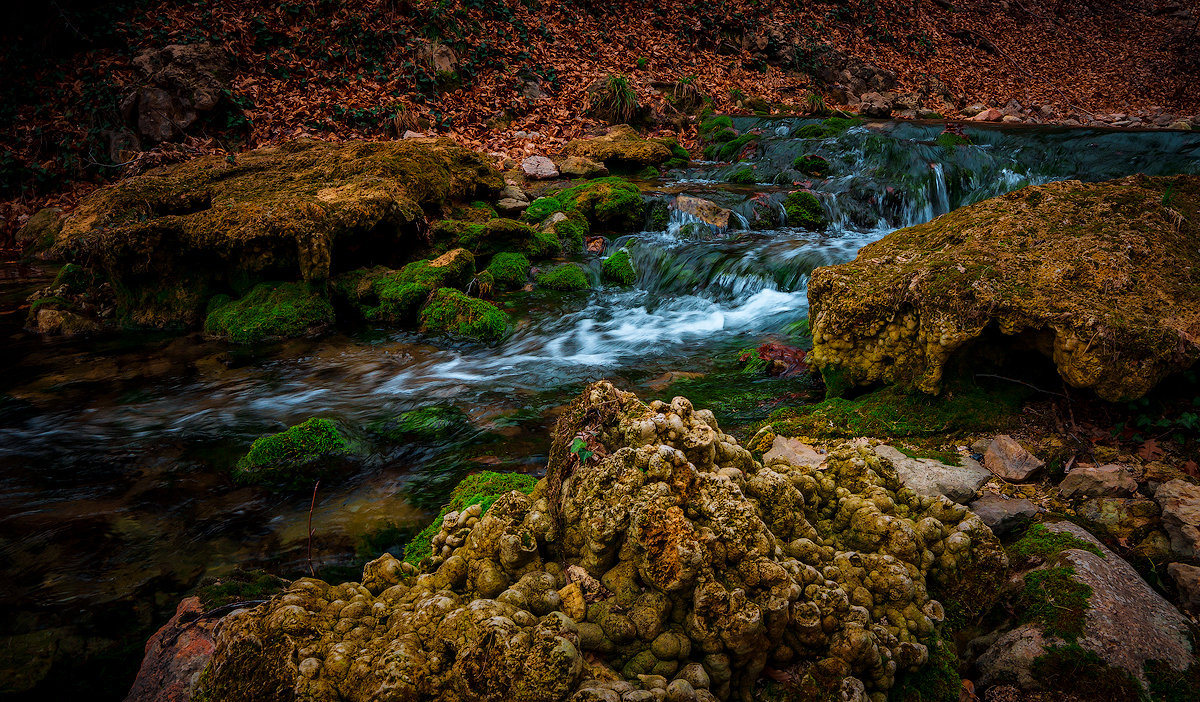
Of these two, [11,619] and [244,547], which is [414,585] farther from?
[11,619]

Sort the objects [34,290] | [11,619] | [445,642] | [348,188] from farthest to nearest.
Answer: [34,290]
[348,188]
[11,619]
[445,642]

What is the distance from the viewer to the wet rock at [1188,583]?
7.44ft

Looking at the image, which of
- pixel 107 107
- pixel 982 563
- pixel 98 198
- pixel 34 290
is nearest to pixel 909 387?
pixel 982 563

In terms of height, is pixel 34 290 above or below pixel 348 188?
below

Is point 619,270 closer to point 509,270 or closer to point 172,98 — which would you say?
point 509,270

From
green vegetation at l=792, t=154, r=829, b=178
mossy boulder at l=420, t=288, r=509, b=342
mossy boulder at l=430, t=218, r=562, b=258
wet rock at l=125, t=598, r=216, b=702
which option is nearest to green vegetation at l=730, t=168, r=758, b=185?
green vegetation at l=792, t=154, r=829, b=178

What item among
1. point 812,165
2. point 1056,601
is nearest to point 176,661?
point 1056,601

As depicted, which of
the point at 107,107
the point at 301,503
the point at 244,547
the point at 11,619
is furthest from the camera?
the point at 107,107

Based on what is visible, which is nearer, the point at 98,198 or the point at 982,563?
the point at 982,563

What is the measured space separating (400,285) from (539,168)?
17.0 ft

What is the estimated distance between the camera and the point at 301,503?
390cm

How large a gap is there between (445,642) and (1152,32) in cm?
3294

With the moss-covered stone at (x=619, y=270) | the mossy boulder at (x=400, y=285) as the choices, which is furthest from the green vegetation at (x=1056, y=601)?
the moss-covered stone at (x=619, y=270)

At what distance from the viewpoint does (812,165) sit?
12.0m
